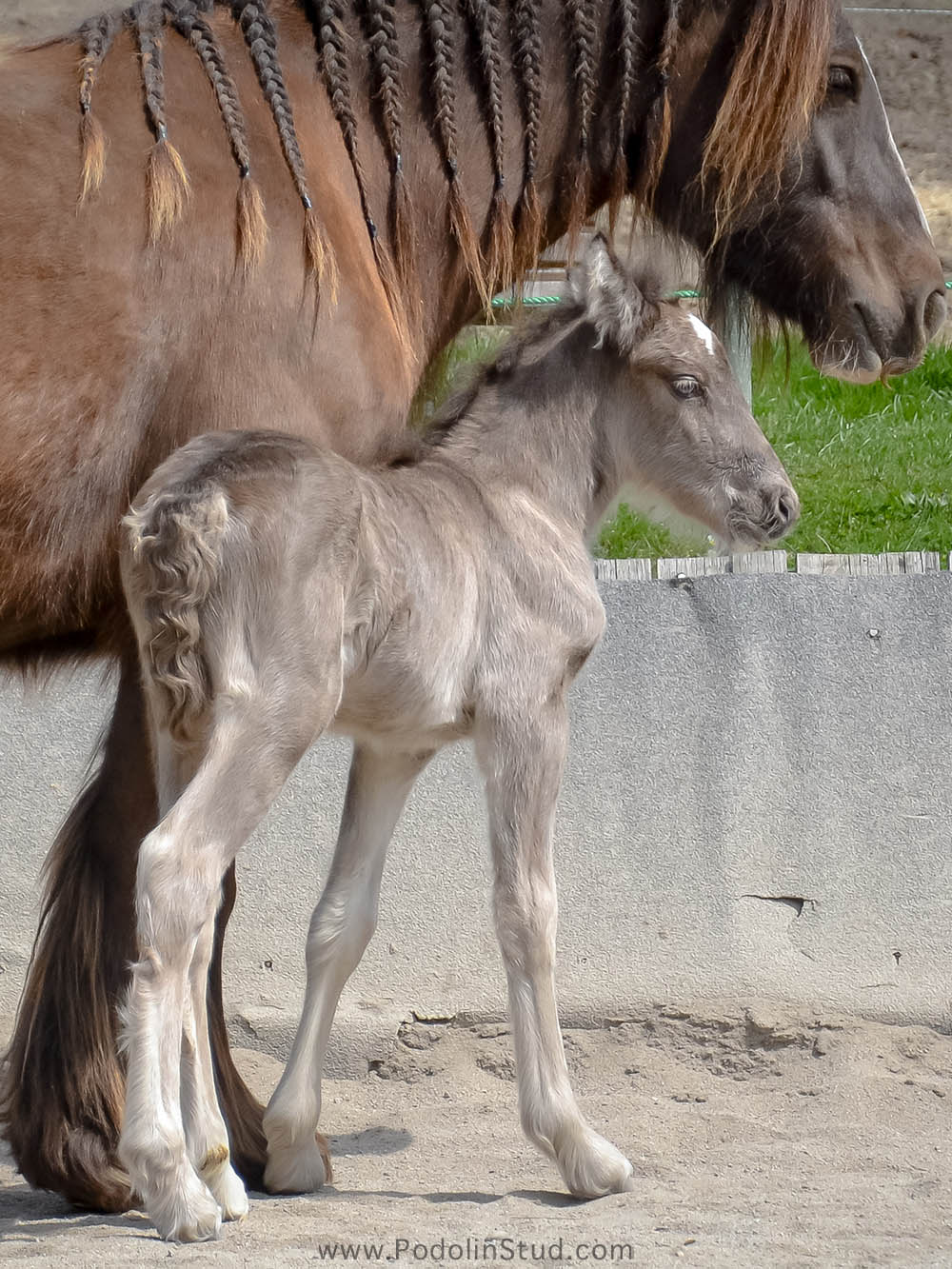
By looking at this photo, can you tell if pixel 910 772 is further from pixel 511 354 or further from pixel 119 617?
pixel 119 617

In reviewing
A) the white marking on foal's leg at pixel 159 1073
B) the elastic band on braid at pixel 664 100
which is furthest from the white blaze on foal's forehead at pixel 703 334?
the white marking on foal's leg at pixel 159 1073

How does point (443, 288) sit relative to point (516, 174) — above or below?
below

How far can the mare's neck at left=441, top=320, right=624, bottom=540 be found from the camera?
131 inches

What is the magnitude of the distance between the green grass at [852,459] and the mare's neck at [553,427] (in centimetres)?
38

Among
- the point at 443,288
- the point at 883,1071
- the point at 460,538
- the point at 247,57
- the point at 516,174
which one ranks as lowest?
the point at 883,1071

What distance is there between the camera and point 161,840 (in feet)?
8.70

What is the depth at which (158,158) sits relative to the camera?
295cm

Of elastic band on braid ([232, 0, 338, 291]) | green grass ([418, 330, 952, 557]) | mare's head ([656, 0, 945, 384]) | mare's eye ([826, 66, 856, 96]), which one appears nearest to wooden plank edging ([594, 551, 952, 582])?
green grass ([418, 330, 952, 557])

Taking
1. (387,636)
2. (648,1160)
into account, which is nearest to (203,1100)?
(387,636)

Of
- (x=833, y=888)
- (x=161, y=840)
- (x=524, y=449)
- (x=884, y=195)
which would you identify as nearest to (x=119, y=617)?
(x=161, y=840)

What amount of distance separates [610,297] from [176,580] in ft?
3.77

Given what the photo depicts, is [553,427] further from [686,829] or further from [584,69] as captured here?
[686,829]

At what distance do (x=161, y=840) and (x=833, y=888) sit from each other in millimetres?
2314

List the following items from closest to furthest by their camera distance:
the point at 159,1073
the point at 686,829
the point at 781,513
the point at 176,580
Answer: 1. the point at 159,1073
2. the point at 176,580
3. the point at 781,513
4. the point at 686,829
